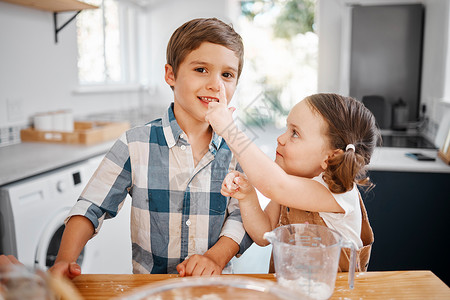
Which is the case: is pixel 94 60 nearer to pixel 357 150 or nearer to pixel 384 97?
pixel 384 97

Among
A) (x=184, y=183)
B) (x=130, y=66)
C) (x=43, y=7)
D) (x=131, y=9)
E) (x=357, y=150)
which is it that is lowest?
(x=184, y=183)

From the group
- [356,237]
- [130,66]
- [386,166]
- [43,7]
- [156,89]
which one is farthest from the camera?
[156,89]

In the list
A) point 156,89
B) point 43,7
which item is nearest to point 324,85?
point 156,89

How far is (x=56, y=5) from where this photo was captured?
242 centimetres

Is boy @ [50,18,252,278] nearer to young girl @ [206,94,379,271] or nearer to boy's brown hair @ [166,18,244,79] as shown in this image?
boy's brown hair @ [166,18,244,79]

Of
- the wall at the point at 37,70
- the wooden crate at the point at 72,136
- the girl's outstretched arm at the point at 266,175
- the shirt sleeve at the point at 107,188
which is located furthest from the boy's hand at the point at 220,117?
the wooden crate at the point at 72,136

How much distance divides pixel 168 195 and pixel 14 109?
1.72 metres

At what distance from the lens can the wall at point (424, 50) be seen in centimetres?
261

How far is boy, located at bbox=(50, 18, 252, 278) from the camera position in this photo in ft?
3.22

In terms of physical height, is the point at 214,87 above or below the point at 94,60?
below

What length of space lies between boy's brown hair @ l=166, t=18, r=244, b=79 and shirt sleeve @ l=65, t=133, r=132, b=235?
0.27 meters

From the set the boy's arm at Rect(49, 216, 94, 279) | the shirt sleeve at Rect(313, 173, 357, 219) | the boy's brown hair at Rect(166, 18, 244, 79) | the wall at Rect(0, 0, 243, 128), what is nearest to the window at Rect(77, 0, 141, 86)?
the wall at Rect(0, 0, 243, 128)

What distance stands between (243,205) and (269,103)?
0.29 meters

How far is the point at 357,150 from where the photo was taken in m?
0.93
